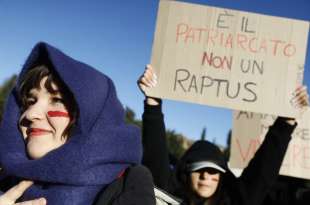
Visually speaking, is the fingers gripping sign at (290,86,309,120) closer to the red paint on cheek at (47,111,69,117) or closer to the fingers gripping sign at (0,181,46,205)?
the red paint on cheek at (47,111,69,117)

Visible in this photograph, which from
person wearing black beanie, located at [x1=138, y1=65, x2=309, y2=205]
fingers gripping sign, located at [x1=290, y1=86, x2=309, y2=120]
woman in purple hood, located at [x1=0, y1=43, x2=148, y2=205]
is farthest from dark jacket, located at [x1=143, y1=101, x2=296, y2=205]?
woman in purple hood, located at [x1=0, y1=43, x2=148, y2=205]

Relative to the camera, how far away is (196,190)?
2.65 m

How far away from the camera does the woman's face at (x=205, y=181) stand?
2639 mm

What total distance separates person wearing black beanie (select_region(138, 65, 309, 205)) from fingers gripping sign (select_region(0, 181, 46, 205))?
48.2 inches

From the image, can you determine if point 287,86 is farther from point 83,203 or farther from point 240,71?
point 83,203

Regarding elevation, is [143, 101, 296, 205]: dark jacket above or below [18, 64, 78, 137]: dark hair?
below

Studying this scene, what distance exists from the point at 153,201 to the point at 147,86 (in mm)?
1433

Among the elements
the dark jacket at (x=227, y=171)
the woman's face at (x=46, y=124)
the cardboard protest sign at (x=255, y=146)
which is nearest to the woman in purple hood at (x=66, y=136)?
the woman's face at (x=46, y=124)

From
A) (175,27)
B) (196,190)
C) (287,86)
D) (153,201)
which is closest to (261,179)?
(196,190)

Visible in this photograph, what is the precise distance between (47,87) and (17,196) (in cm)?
37

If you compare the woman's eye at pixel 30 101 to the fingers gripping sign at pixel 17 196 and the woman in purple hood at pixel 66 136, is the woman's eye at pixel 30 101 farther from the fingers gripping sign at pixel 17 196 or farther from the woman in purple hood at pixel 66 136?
the fingers gripping sign at pixel 17 196

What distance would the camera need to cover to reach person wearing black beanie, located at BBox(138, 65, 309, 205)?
2.58 meters

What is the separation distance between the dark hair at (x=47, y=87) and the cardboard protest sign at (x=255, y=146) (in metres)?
2.72

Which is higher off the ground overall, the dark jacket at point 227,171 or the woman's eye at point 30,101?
the woman's eye at point 30,101
